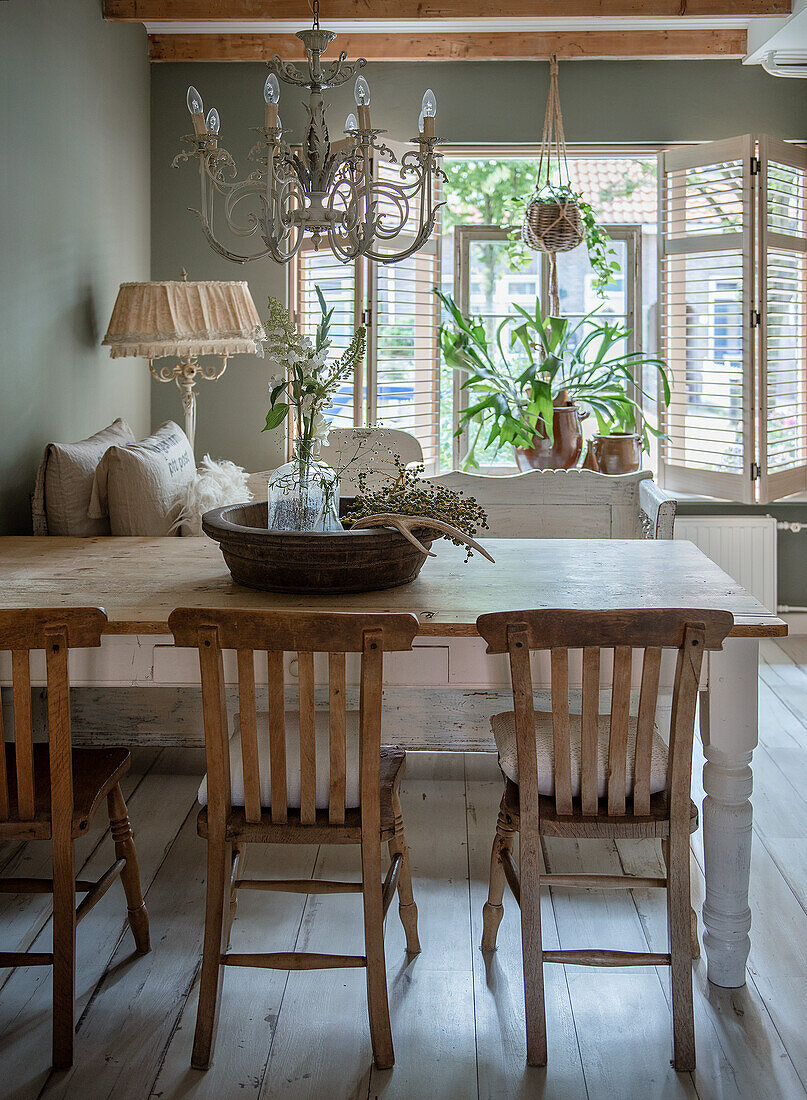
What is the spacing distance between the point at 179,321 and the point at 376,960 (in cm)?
278

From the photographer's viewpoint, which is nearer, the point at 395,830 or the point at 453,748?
the point at 395,830

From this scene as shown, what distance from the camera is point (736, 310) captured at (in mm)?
4953

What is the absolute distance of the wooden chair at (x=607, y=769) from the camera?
5.83 ft

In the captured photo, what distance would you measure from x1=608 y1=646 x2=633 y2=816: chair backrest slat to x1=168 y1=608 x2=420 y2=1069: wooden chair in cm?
37

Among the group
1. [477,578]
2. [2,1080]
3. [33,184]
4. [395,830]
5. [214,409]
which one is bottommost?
[2,1080]

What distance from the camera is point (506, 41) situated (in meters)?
4.92

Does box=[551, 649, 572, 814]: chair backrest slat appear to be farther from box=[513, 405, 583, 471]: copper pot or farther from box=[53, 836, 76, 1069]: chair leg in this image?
box=[513, 405, 583, 471]: copper pot

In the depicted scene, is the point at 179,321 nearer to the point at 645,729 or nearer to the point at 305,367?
the point at 305,367

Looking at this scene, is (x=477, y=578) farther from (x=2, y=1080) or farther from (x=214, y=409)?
(x=214, y=409)

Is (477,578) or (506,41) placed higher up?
(506,41)

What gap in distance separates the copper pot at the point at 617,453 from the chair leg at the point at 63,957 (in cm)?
354

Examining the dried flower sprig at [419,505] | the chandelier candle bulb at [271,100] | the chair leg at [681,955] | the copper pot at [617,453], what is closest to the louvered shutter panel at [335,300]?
the copper pot at [617,453]

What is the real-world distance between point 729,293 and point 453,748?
113 inches

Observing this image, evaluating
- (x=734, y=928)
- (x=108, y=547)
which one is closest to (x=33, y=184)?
(x=108, y=547)
